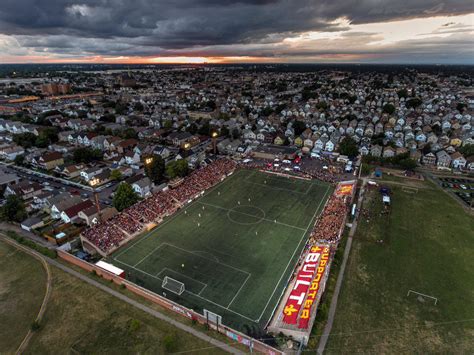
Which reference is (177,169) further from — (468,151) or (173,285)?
(468,151)

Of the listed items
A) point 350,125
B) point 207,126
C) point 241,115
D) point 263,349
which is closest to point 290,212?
point 263,349

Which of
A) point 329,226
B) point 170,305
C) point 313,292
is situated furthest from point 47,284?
point 329,226

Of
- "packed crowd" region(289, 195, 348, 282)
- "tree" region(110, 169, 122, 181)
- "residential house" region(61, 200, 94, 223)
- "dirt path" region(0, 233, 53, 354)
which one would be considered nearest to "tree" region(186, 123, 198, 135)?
"tree" region(110, 169, 122, 181)

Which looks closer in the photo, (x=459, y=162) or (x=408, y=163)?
(x=408, y=163)

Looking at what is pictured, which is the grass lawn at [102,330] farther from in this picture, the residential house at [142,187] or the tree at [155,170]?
the tree at [155,170]

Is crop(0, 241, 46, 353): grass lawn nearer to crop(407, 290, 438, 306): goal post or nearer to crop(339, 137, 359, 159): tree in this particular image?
crop(407, 290, 438, 306): goal post

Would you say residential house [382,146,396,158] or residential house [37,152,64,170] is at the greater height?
residential house [382,146,396,158]

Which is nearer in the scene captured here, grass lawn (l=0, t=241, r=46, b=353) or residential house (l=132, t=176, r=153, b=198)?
grass lawn (l=0, t=241, r=46, b=353)

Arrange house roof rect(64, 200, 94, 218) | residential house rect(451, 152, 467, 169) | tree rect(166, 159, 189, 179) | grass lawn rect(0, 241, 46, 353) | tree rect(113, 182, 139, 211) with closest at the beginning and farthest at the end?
grass lawn rect(0, 241, 46, 353)
house roof rect(64, 200, 94, 218)
tree rect(113, 182, 139, 211)
tree rect(166, 159, 189, 179)
residential house rect(451, 152, 467, 169)
